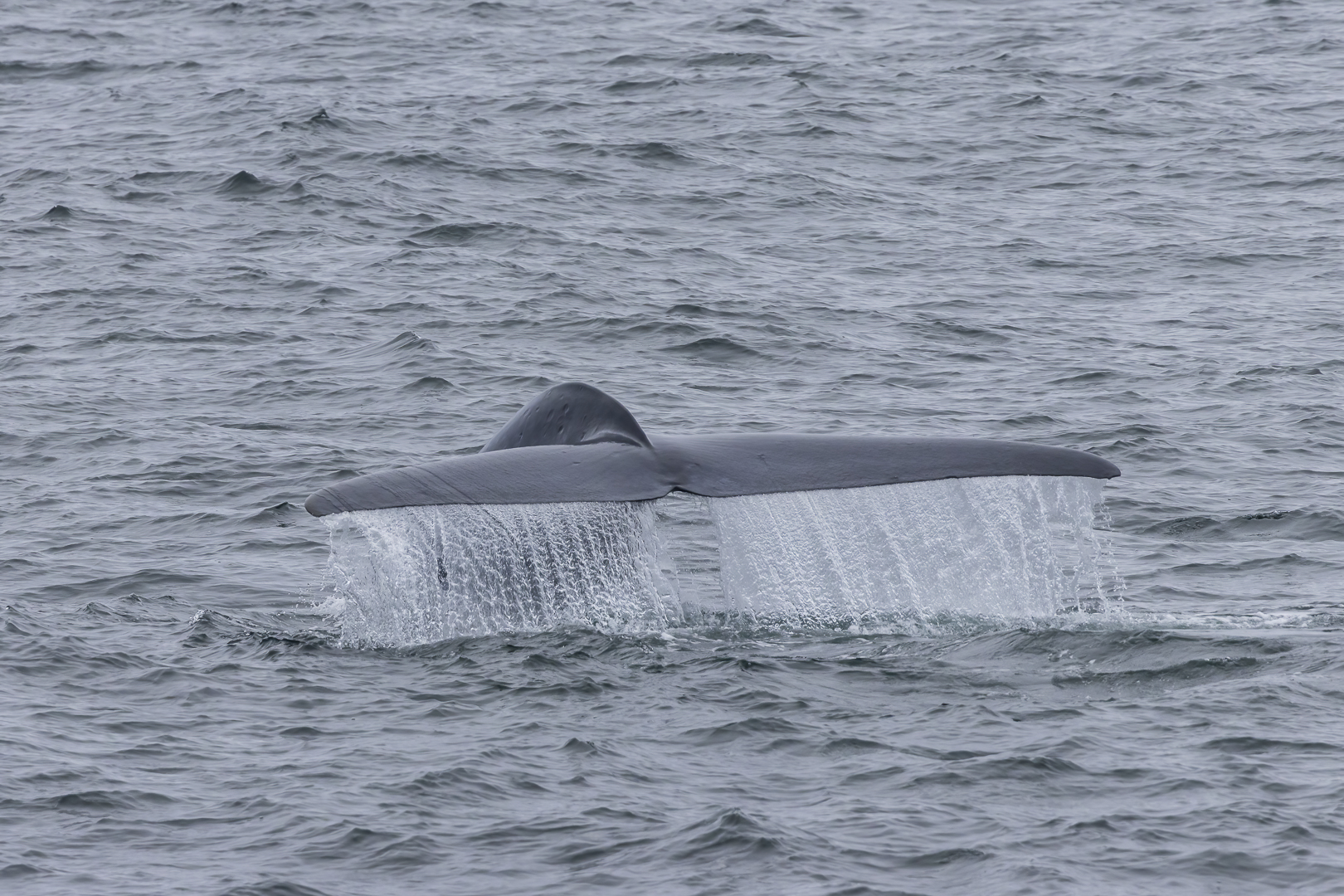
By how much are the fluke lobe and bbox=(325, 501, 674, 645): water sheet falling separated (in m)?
0.76

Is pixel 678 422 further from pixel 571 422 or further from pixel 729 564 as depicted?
pixel 571 422

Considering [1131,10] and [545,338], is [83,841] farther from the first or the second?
[1131,10]

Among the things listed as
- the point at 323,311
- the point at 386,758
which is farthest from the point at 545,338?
the point at 386,758

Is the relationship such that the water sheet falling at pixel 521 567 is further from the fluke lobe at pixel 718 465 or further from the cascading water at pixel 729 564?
the fluke lobe at pixel 718 465

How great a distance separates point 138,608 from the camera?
41.3 ft

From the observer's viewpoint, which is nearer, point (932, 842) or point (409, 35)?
point (932, 842)

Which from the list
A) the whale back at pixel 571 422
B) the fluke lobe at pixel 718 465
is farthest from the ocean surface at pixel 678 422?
the fluke lobe at pixel 718 465

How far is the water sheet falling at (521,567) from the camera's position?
35.8 ft

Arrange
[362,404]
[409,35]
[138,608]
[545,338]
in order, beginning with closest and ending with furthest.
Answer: [138,608], [362,404], [545,338], [409,35]

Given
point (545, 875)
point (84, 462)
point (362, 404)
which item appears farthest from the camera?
point (362, 404)

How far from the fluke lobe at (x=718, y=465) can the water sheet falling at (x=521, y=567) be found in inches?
29.8

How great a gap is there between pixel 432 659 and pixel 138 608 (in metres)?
2.62

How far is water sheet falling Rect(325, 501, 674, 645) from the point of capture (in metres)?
10.9

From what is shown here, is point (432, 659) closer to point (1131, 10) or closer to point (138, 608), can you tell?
point (138, 608)
